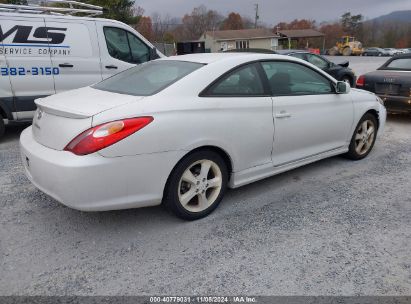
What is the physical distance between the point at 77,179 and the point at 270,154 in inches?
76.3

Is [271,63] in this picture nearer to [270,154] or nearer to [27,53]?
[270,154]

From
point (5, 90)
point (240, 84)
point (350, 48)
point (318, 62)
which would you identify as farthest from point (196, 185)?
point (350, 48)

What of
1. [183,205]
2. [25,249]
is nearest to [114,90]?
[183,205]

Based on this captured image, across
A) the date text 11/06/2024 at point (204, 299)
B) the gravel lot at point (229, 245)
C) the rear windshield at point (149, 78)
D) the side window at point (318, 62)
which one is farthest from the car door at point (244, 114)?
the side window at point (318, 62)

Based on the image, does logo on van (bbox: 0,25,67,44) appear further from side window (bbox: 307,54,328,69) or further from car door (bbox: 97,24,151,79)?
side window (bbox: 307,54,328,69)

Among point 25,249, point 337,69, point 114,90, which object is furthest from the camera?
point 337,69

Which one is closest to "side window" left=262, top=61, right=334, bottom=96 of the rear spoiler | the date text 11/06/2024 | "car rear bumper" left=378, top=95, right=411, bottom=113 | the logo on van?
the rear spoiler

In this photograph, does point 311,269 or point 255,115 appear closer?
point 311,269

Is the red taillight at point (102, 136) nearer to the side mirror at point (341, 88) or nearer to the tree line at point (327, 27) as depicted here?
the side mirror at point (341, 88)

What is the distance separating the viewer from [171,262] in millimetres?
2705

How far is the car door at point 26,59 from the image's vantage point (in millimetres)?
5484

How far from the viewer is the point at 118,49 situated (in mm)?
6723

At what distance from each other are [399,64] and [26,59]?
7165mm

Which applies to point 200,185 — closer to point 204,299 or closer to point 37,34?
point 204,299
